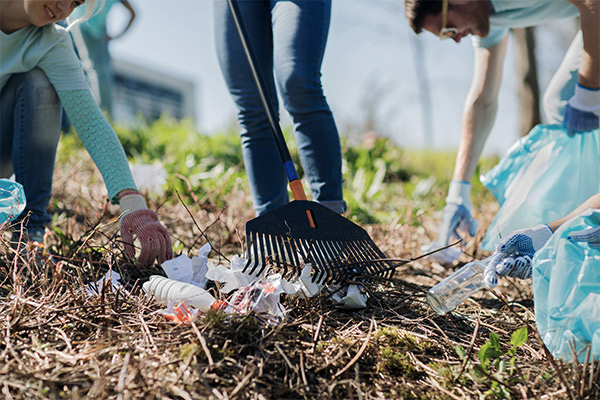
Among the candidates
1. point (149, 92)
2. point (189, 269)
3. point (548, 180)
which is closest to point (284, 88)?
point (189, 269)

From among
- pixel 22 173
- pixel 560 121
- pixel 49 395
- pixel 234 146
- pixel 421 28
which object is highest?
pixel 421 28

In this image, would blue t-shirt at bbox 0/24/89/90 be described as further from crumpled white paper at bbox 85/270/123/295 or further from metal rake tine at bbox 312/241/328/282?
metal rake tine at bbox 312/241/328/282

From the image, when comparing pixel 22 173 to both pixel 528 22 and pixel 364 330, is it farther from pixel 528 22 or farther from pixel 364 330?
pixel 528 22

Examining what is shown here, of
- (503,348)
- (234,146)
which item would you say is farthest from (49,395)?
(234,146)

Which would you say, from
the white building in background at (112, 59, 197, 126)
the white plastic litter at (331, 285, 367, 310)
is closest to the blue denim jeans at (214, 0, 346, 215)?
the white plastic litter at (331, 285, 367, 310)

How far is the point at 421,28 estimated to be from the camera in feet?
7.48

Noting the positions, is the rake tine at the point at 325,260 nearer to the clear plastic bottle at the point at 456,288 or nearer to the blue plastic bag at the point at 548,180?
the clear plastic bottle at the point at 456,288

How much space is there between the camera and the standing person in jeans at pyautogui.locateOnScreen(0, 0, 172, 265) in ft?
5.46

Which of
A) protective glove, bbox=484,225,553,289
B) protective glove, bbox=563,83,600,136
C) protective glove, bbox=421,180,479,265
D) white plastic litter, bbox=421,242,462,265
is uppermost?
protective glove, bbox=563,83,600,136

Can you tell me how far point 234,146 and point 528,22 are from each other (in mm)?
2891

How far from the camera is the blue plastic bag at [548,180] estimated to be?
2.17 metres

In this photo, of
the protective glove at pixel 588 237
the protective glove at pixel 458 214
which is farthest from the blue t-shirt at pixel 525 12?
the protective glove at pixel 588 237

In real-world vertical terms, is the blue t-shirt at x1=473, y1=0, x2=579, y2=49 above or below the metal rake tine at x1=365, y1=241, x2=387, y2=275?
above

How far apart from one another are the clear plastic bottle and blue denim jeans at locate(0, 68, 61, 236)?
1.53 meters
